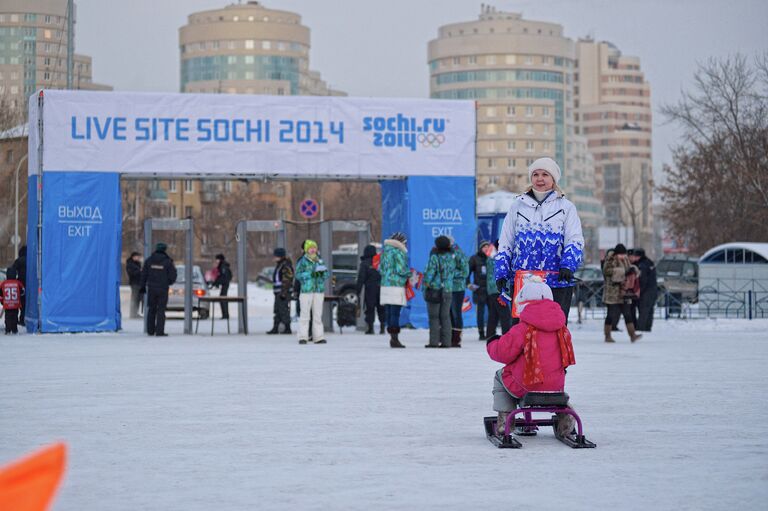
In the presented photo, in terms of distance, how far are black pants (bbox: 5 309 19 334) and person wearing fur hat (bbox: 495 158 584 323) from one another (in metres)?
19.1

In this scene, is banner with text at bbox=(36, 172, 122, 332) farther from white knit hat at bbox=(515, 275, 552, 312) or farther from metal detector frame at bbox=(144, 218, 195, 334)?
white knit hat at bbox=(515, 275, 552, 312)

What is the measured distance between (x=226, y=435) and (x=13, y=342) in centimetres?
1498

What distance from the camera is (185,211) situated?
461ft

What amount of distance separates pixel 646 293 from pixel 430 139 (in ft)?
18.1

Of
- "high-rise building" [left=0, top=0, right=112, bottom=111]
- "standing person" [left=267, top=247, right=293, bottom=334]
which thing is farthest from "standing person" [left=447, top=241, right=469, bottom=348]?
"high-rise building" [left=0, top=0, right=112, bottom=111]

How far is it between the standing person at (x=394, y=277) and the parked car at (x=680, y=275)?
82.5 ft

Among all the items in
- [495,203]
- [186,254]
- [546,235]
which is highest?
[495,203]

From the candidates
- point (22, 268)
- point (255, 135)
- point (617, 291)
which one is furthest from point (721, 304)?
point (22, 268)

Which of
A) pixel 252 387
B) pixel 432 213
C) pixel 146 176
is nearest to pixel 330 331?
pixel 432 213

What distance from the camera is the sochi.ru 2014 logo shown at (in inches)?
1066

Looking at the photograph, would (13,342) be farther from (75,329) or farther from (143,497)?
(143,497)

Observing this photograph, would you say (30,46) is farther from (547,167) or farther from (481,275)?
(547,167)

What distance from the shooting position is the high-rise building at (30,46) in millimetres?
40844

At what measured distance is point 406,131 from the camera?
27.3m
